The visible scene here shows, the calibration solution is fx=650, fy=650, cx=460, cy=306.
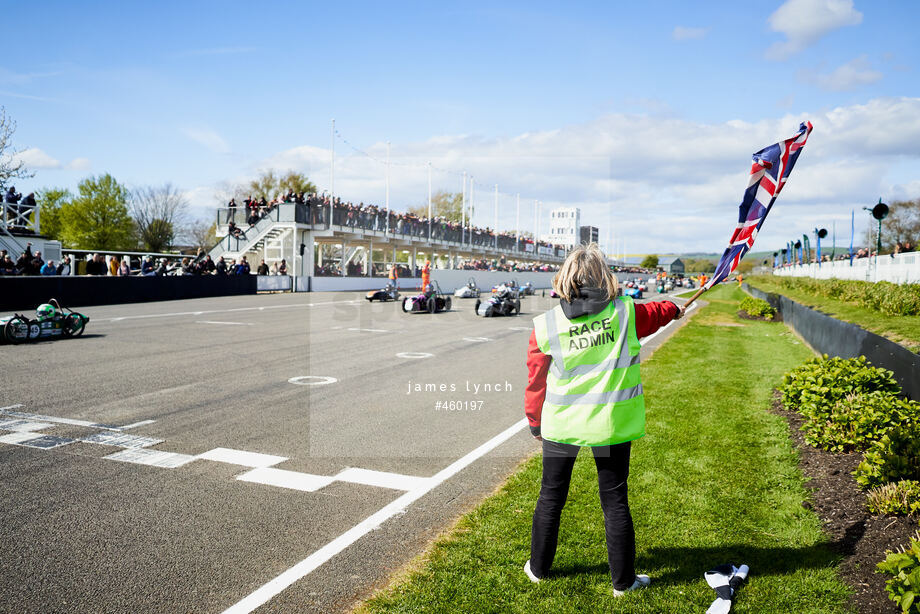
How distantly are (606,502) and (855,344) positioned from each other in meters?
7.59

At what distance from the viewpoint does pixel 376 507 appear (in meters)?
4.96

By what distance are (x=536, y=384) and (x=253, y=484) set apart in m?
2.96

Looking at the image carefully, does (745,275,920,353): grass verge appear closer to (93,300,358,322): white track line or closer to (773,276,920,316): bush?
(773,276,920,316): bush

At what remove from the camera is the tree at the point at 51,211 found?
69.1 m

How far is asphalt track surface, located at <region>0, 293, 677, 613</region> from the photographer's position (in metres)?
3.76

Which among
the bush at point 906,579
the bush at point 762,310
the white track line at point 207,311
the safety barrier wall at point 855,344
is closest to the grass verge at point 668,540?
the bush at point 906,579

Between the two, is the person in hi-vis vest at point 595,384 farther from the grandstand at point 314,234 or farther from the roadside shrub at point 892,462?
the grandstand at point 314,234

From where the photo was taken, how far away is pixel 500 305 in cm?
2394

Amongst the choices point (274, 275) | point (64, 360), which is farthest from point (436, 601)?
point (274, 275)

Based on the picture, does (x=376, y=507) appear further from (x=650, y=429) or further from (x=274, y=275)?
(x=274, y=275)

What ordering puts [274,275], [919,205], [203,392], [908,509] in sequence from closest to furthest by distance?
A: 1. [908,509]
2. [203,392]
3. [274,275]
4. [919,205]

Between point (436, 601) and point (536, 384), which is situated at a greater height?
point (536, 384)

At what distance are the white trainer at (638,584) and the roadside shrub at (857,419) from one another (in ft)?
8.81

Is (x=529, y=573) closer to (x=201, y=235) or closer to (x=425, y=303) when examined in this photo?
(x=425, y=303)
